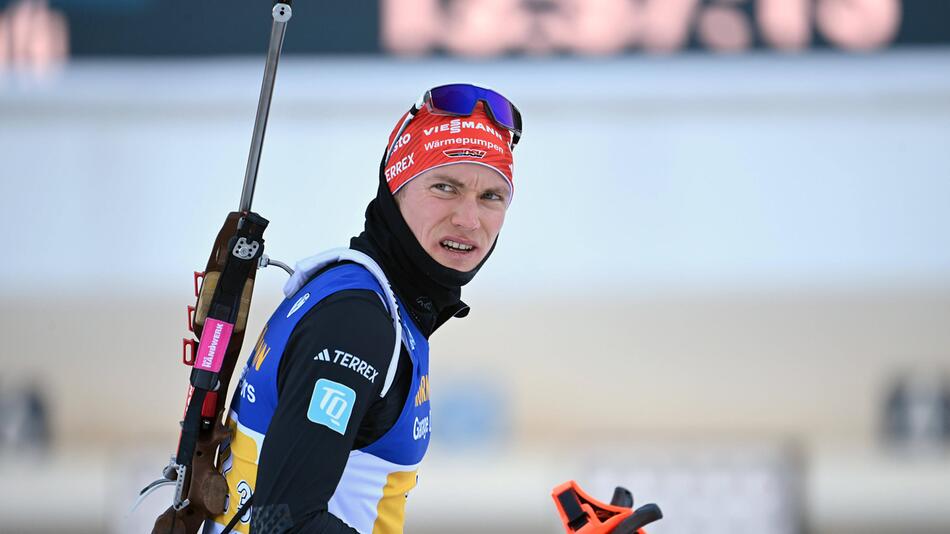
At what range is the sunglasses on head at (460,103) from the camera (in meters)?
1.87

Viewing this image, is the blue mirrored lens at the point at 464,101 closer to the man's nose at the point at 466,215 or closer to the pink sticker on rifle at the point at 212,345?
the man's nose at the point at 466,215

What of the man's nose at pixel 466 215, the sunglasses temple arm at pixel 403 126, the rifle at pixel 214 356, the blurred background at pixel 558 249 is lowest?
the rifle at pixel 214 356

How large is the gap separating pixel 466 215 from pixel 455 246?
0.05m

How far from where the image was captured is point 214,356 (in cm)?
177

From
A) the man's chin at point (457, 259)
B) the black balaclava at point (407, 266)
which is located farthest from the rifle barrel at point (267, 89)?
the man's chin at point (457, 259)

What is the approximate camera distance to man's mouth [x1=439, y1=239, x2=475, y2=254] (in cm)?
180

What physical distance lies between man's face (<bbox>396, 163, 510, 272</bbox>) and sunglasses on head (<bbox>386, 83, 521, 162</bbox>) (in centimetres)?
10

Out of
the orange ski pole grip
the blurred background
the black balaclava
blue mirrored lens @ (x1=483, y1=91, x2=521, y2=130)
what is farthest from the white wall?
the orange ski pole grip

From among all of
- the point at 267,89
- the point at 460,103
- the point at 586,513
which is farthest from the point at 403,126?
the point at 586,513

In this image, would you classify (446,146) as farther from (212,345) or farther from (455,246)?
(212,345)

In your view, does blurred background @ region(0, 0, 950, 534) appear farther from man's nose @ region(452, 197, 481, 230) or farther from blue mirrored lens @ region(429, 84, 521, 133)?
man's nose @ region(452, 197, 481, 230)

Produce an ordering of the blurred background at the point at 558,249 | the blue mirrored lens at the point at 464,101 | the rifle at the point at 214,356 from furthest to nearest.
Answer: the blurred background at the point at 558,249 → the blue mirrored lens at the point at 464,101 → the rifle at the point at 214,356

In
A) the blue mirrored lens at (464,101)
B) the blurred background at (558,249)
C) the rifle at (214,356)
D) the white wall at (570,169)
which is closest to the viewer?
the rifle at (214,356)

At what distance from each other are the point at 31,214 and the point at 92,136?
2.04 feet
